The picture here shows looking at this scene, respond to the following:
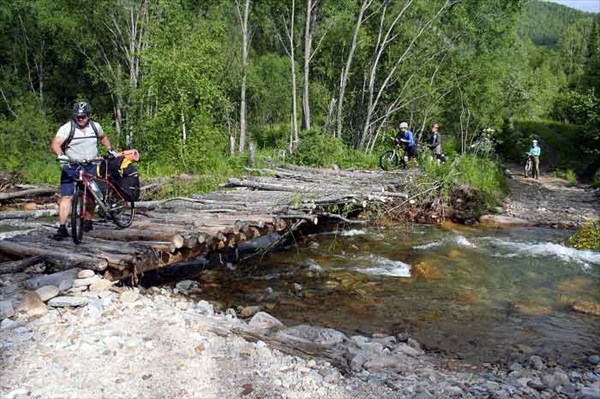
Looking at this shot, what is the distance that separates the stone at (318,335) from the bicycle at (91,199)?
10.1ft

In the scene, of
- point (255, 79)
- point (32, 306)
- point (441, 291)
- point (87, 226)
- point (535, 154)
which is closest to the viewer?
point (32, 306)

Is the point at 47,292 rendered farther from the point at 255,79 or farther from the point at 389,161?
the point at 255,79

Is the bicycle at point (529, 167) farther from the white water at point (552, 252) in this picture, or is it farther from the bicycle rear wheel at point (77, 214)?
the bicycle rear wheel at point (77, 214)

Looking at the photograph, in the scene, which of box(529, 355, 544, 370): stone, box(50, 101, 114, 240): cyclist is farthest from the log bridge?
box(529, 355, 544, 370): stone

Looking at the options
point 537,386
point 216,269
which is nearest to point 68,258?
point 216,269

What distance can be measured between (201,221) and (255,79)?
2070 cm

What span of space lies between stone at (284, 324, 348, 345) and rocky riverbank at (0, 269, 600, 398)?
0.02 metres

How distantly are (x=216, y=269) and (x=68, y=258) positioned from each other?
363 centimetres

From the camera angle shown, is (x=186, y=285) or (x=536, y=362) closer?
(x=536, y=362)

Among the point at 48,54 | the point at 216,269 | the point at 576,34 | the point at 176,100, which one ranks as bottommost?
the point at 216,269

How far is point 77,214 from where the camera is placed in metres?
6.85

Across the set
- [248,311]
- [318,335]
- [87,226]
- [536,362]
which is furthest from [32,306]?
[536,362]

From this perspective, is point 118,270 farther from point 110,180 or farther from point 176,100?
point 176,100

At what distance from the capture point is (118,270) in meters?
6.59
